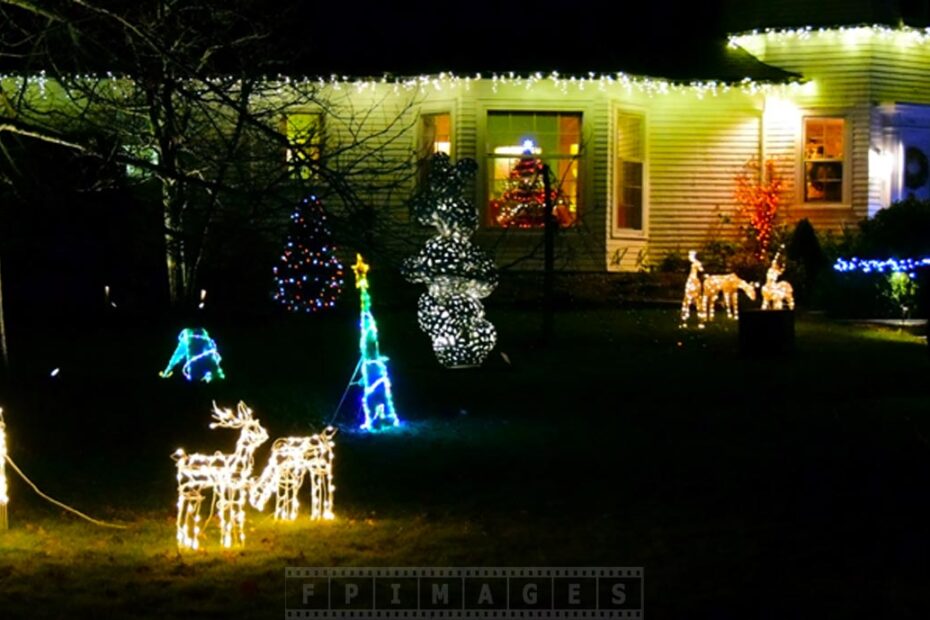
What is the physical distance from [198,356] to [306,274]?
6.59 meters

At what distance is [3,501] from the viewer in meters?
10.1

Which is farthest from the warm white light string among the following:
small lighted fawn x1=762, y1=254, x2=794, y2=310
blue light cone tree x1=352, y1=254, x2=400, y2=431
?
small lighted fawn x1=762, y1=254, x2=794, y2=310

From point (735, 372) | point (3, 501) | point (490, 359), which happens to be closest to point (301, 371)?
point (490, 359)

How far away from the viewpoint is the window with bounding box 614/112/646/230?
2728 centimetres

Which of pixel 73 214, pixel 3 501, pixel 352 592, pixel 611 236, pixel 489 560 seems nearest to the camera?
pixel 352 592

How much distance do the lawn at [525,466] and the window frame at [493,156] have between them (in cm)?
572

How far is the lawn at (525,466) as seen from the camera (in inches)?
340

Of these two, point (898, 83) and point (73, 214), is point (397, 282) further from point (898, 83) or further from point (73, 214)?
point (898, 83)

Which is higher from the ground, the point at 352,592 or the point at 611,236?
the point at 611,236

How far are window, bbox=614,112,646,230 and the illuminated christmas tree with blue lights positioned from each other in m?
6.12

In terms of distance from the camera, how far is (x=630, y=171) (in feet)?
90.8

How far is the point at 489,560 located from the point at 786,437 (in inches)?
201

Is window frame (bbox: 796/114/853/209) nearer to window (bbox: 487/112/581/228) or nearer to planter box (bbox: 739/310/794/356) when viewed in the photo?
window (bbox: 487/112/581/228)

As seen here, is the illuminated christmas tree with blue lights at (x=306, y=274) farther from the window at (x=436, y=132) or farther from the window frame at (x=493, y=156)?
the window at (x=436, y=132)
